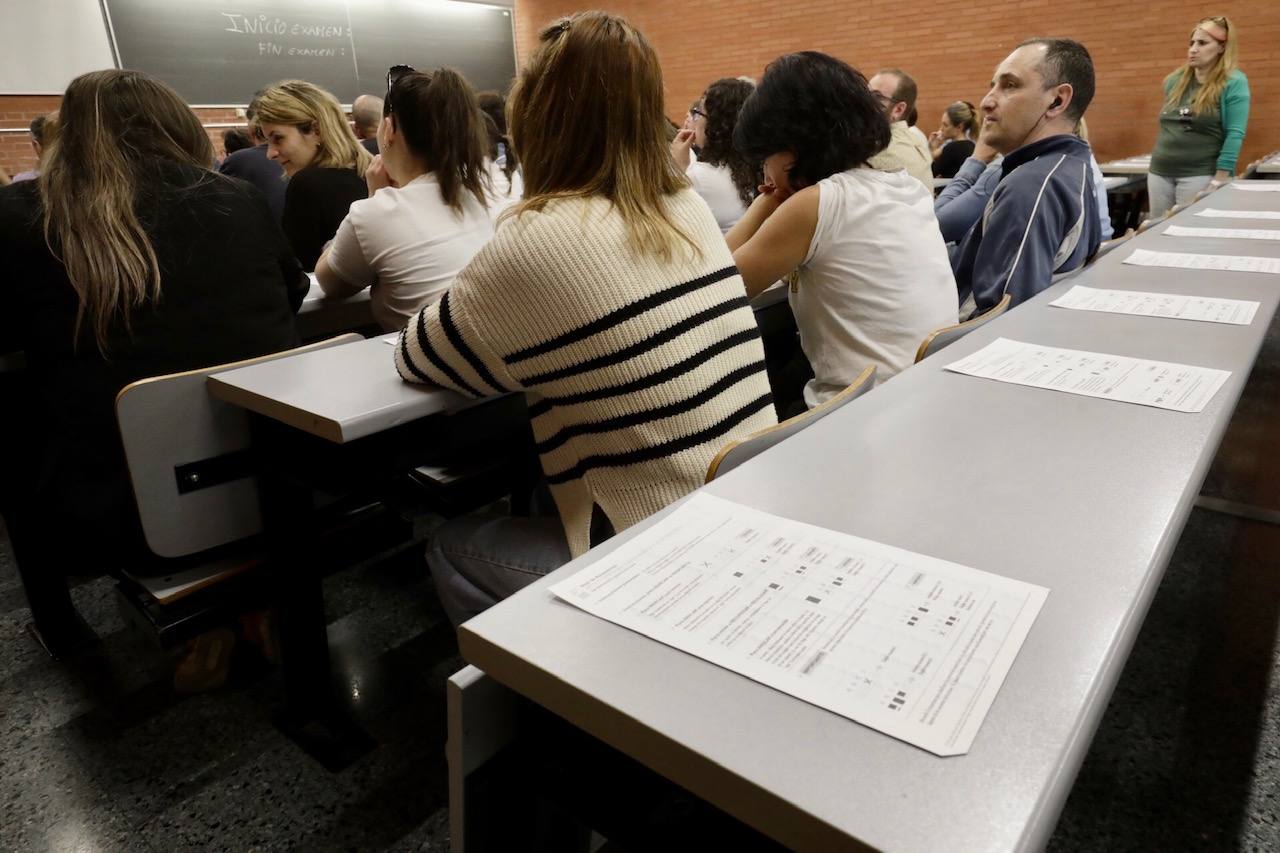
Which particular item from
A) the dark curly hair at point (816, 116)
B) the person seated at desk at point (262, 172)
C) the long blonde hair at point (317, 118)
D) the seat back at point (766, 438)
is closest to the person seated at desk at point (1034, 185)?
the dark curly hair at point (816, 116)

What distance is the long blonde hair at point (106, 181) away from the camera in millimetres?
1264

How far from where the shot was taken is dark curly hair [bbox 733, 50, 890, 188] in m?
1.60

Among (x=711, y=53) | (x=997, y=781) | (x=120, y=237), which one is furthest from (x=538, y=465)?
(x=711, y=53)

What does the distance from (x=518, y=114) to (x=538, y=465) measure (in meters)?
0.70

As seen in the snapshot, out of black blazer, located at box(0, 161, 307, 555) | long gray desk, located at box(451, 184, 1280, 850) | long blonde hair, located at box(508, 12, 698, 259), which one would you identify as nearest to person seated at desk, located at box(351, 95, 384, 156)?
black blazer, located at box(0, 161, 307, 555)

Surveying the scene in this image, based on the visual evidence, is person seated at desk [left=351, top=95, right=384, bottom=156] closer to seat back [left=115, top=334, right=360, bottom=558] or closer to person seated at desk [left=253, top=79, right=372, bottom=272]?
person seated at desk [left=253, top=79, right=372, bottom=272]

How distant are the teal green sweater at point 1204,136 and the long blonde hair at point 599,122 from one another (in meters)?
5.26

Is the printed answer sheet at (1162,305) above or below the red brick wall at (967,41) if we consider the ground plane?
below

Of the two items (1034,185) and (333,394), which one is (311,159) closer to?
(333,394)

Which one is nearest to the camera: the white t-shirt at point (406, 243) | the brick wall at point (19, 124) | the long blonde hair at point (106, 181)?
the long blonde hair at point (106, 181)

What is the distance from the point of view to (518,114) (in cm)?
118

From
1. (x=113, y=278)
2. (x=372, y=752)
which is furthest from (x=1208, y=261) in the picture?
(x=113, y=278)

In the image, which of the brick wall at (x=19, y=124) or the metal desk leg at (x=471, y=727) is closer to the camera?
the metal desk leg at (x=471, y=727)

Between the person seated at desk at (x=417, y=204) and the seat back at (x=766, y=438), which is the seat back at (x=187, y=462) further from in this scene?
the seat back at (x=766, y=438)
